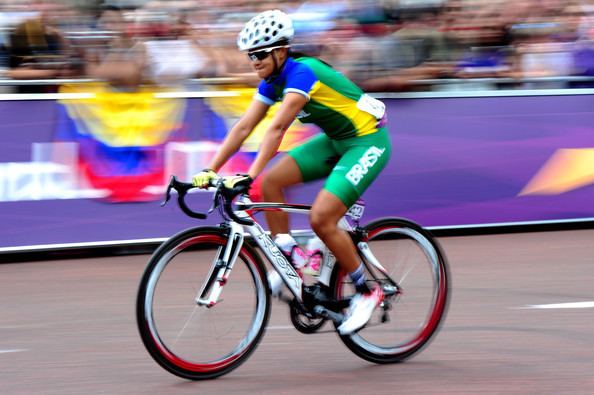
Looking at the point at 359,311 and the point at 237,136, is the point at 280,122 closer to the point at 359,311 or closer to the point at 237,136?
the point at 237,136

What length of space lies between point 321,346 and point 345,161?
47.1 inches

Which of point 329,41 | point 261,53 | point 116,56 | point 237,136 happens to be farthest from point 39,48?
point 261,53

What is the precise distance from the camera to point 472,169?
10.4m

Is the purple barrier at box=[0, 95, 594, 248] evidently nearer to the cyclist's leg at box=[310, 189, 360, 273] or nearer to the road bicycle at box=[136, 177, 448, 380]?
the road bicycle at box=[136, 177, 448, 380]

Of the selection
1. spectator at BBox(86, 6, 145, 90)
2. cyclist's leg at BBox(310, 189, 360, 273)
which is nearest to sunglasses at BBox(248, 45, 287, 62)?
cyclist's leg at BBox(310, 189, 360, 273)

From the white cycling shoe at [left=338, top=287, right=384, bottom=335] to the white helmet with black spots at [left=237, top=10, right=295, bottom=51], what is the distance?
1440 millimetres

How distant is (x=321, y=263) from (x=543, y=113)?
5708 mm

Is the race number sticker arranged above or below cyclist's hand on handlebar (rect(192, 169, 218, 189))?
above

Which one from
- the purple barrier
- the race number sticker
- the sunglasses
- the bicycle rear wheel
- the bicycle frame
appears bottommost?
the purple barrier

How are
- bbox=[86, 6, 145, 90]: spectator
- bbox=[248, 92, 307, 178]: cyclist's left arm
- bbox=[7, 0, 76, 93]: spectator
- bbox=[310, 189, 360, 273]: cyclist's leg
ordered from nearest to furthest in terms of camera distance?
bbox=[248, 92, 307, 178]: cyclist's left arm, bbox=[310, 189, 360, 273]: cyclist's leg, bbox=[7, 0, 76, 93]: spectator, bbox=[86, 6, 145, 90]: spectator

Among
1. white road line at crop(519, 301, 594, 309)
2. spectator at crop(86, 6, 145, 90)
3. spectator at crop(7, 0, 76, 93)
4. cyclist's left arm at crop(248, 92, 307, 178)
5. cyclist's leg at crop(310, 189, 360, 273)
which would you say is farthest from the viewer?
spectator at crop(86, 6, 145, 90)

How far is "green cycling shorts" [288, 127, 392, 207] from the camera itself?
5.41 m

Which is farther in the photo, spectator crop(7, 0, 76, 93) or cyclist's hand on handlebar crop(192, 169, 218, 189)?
spectator crop(7, 0, 76, 93)

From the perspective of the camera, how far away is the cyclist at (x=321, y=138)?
5.18 meters
